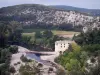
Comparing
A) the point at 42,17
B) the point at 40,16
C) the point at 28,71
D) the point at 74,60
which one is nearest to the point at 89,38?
the point at 74,60

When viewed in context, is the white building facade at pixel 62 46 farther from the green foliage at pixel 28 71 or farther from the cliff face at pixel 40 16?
the cliff face at pixel 40 16

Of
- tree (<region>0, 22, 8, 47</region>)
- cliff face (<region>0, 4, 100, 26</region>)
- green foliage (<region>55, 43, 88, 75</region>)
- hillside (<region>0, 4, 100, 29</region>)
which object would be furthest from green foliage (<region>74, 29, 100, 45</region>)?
Answer: cliff face (<region>0, 4, 100, 26</region>)

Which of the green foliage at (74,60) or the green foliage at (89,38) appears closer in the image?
the green foliage at (74,60)

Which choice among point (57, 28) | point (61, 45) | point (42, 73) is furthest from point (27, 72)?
point (57, 28)

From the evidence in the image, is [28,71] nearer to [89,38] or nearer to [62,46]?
[89,38]

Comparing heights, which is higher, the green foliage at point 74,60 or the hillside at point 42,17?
the green foliage at point 74,60

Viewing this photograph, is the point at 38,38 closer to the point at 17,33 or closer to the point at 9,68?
the point at 17,33

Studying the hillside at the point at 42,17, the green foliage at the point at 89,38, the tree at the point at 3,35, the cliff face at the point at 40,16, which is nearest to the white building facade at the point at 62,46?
the green foliage at the point at 89,38

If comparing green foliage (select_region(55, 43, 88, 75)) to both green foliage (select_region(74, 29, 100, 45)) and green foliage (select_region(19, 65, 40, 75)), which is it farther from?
green foliage (select_region(74, 29, 100, 45))
